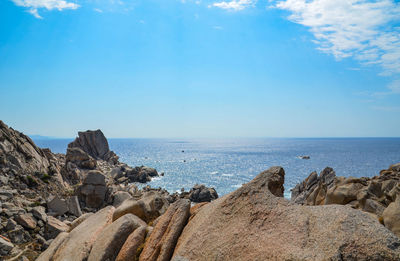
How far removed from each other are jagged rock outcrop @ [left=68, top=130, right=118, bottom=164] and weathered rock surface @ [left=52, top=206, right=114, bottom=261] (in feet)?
310

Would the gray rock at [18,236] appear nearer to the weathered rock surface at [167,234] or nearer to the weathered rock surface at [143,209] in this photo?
the weathered rock surface at [143,209]

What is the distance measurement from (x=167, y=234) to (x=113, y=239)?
245 centimetres

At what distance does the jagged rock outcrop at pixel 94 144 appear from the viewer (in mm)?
101188

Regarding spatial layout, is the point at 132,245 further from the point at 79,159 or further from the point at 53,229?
the point at 79,159

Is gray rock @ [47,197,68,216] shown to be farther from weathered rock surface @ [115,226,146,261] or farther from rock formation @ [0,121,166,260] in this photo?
weathered rock surface @ [115,226,146,261]

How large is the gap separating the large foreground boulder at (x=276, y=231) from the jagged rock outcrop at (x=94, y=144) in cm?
10121

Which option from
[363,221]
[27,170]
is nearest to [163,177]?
[27,170]

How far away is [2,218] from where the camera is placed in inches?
790

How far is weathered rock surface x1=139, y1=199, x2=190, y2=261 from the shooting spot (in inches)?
348

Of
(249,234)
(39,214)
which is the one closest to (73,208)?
(39,214)

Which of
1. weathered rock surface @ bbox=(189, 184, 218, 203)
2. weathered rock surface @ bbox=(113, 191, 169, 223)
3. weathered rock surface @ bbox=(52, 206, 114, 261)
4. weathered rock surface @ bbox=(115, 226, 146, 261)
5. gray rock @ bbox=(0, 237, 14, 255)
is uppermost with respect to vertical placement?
weathered rock surface @ bbox=(113, 191, 169, 223)

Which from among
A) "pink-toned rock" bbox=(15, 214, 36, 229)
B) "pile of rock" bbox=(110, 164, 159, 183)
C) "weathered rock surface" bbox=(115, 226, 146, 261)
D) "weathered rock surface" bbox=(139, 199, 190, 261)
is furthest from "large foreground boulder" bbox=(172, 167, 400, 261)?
"pile of rock" bbox=(110, 164, 159, 183)

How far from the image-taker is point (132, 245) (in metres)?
9.68

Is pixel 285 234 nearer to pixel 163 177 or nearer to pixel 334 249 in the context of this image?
pixel 334 249
